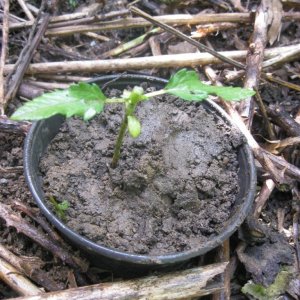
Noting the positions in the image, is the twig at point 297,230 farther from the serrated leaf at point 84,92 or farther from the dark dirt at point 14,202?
the serrated leaf at point 84,92

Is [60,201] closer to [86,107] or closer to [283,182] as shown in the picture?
[86,107]

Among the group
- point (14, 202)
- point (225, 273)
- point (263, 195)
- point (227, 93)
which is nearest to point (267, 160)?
point (263, 195)

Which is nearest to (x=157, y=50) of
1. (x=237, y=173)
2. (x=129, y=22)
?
(x=129, y=22)

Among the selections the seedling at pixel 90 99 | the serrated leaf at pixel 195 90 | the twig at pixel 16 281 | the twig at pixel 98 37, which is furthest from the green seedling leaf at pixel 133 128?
the twig at pixel 98 37

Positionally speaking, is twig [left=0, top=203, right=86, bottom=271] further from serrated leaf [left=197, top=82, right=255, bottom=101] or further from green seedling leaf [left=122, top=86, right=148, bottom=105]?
serrated leaf [left=197, top=82, right=255, bottom=101]

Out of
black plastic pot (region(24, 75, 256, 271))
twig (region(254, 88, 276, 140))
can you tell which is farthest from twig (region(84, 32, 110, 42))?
twig (region(254, 88, 276, 140))

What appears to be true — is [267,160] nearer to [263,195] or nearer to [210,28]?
[263,195]
